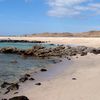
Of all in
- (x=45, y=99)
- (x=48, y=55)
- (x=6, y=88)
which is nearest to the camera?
(x=45, y=99)

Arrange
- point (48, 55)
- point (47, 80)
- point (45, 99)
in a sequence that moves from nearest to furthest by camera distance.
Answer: point (45, 99) < point (47, 80) < point (48, 55)

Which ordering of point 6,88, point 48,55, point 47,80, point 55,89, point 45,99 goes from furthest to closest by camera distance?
point 48,55
point 47,80
point 6,88
point 55,89
point 45,99

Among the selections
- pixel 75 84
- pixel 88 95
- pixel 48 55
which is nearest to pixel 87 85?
pixel 75 84

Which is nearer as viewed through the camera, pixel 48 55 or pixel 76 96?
pixel 76 96

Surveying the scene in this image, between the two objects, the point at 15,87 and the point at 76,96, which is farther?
the point at 15,87

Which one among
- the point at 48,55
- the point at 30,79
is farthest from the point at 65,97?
the point at 48,55

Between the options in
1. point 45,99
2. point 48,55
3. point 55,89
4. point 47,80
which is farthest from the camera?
point 48,55

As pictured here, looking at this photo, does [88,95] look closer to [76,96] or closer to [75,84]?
[76,96]

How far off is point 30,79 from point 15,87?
3029 millimetres

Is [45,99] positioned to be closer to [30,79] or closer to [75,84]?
[75,84]

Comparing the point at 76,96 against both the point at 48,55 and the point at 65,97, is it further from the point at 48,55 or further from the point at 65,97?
the point at 48,55

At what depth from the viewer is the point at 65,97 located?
44.3 feet

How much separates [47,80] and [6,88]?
3043 mm

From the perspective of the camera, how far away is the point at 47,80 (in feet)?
61.1
